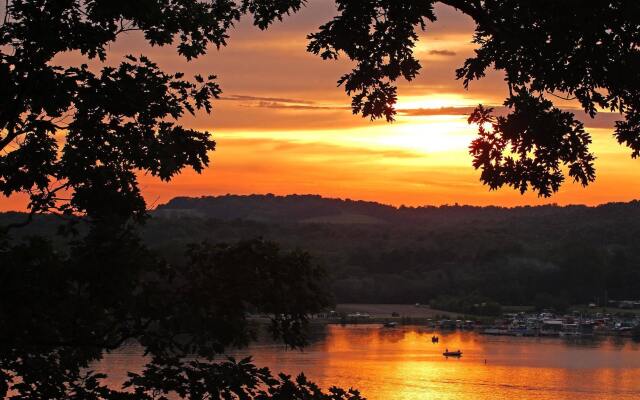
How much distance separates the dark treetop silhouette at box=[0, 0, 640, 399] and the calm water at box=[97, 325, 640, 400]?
51620 millimetres

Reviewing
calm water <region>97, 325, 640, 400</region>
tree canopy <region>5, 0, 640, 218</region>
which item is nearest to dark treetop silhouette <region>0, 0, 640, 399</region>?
tree canopy <region>5, 0, 640, 218</region>

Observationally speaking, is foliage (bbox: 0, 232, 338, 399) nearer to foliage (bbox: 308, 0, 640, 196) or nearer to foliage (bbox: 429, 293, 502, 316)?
foliage (bbox: 308, 0, 640, 196)

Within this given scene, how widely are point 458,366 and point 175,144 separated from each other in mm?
79158

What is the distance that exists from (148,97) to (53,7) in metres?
1.34

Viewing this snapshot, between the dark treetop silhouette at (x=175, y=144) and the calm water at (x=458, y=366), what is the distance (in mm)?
51620

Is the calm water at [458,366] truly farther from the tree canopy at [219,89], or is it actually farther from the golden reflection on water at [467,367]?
the tree canopy at [219,89]

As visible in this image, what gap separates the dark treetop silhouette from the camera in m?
10.9

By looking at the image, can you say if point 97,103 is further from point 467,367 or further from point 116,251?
point 467,367

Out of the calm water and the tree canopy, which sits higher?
the tree canopy

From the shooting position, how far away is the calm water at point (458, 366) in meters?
70.2

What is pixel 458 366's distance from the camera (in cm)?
8856

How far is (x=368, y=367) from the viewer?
82125 millimetres

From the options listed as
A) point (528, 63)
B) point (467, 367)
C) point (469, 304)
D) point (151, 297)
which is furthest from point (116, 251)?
point (469, 304)

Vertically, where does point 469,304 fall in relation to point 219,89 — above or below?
below
